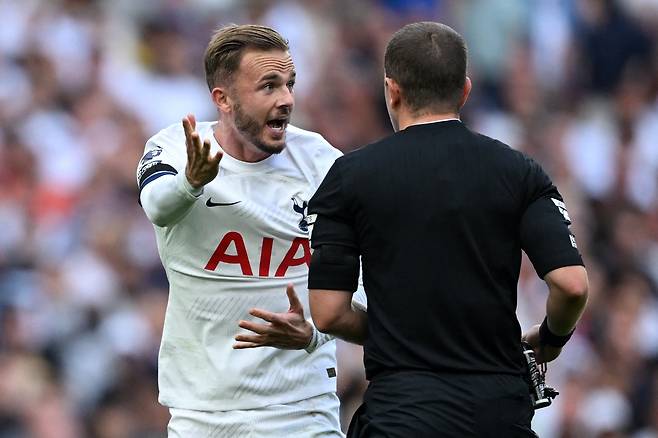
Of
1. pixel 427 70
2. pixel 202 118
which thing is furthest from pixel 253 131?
pixel 202 118

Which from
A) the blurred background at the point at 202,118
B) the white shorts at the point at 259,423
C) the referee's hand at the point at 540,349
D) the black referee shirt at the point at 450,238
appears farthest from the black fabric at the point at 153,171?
the blurred background at the point at 202,118

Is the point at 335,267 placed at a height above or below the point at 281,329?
above

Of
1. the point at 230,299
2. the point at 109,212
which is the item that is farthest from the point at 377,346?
the point at 109,212

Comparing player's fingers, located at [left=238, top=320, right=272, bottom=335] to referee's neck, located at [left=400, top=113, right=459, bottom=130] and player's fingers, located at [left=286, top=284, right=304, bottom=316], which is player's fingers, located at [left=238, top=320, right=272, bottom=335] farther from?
referee's neck, located at [left=400, top=113, right=459, bottom=130]

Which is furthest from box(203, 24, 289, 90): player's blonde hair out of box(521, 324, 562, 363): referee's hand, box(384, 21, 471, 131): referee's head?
box(521, 324, 562, 363): referee's hand

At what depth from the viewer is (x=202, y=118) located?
10680mm

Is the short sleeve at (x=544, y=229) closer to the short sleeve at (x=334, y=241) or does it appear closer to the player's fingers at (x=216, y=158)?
the short sleeve at (x=334, y=241)

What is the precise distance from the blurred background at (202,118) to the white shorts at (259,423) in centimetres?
360

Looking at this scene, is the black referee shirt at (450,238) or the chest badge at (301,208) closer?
the black referee shirt at (450,238)

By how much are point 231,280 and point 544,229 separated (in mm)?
1470

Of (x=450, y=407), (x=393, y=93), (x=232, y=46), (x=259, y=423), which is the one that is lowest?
(x=259, y=423)

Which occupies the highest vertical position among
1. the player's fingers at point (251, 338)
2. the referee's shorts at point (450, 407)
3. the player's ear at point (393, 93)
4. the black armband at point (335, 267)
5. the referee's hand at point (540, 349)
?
the player's ear at point (393, 93)

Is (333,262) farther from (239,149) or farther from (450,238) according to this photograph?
(239,149)

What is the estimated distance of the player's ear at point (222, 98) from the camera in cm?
556
